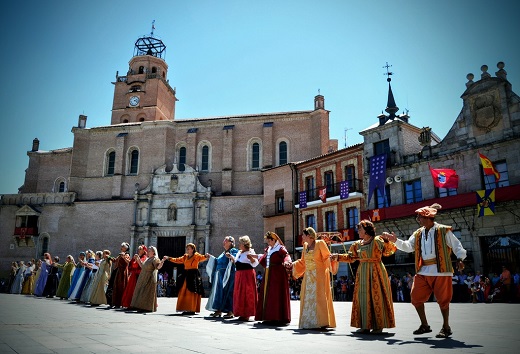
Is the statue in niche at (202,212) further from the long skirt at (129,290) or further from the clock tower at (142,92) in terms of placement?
the long skirt at (129,290)

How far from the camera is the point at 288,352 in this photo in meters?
4.53

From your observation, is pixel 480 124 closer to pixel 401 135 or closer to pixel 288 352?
pixel 401 135

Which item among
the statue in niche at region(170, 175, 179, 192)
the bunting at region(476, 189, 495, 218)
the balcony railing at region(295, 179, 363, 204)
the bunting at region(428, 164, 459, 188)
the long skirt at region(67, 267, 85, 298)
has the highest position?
the statue in niche at region(170, 175, 179, 192)

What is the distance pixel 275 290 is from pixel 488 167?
54.4 feet

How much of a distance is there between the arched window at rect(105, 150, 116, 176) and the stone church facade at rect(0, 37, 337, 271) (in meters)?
0.10

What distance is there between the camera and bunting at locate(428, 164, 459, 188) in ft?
72.2

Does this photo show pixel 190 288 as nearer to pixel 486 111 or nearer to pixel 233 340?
Answer: pixel 233 340

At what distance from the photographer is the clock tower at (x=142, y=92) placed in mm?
48000

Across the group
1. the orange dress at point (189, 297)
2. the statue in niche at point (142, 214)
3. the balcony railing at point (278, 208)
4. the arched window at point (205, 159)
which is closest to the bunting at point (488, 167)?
the balcony railing at point (278, 208)

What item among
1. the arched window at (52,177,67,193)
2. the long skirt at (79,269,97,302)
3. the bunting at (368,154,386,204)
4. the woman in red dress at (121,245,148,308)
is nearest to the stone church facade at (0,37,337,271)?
the arched window at (52,177,67,193)

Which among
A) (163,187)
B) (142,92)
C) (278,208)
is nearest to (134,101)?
(142,92)

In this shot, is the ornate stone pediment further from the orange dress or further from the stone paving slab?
the orange dress

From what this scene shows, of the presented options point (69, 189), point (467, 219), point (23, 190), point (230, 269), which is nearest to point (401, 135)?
point (467, 219)

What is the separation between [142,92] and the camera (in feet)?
159
